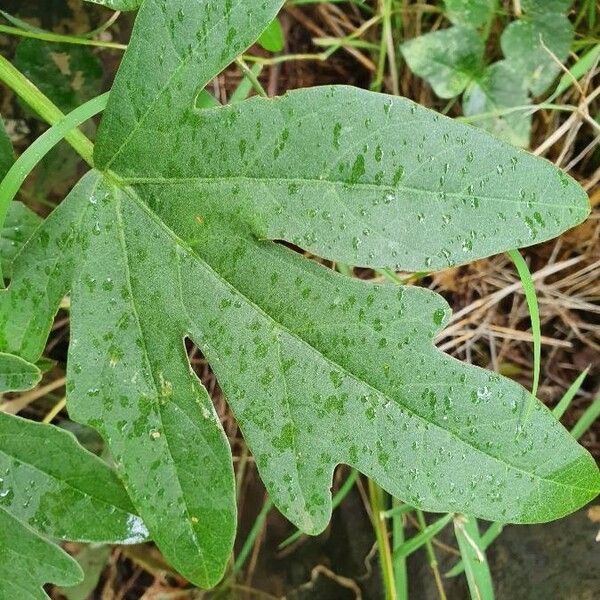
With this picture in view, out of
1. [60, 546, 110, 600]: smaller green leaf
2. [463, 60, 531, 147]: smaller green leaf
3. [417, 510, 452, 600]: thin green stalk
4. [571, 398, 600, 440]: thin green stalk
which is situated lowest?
[60, 546, 110, 600]: smaller green leaf

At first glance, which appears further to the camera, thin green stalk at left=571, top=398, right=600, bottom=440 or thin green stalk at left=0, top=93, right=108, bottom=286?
thin green stalk at left=571, top=398, right=600, bottom=440

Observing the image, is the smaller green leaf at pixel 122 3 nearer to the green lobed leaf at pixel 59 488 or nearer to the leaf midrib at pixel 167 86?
the leaf midrib at pixel 167 86

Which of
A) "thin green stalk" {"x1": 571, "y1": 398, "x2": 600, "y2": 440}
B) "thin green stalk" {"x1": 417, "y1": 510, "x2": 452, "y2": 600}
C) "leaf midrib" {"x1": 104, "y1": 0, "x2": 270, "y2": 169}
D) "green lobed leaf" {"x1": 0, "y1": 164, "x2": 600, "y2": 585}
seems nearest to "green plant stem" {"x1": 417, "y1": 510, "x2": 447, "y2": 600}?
"thin green stalk" {"x1": 417, "y1": 510, "x2": 452, "y2": 600}

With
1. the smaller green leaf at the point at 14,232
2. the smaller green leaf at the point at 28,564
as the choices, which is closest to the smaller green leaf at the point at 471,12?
the smaller green leaf at the point at 14,232

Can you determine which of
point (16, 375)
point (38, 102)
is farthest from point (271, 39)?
point (16, 375)

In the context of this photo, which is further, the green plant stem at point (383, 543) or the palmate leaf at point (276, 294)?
the green plant stem at point (383, 543)

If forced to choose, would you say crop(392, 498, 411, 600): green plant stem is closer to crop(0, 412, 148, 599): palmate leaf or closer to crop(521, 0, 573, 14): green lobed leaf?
crop(0, 412, 148, 599): palmate leaf
